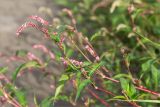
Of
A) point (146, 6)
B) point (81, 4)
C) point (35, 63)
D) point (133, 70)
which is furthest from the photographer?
point (81, 4)

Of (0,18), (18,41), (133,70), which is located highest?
(0,18)

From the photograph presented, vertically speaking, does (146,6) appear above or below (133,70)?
above

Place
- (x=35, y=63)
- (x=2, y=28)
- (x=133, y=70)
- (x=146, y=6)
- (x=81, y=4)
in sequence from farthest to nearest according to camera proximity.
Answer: (x=81, y=4)
(x=2, y=28)
(x=146, y=6)
(x=133, y=70)
(x=35, y=63)

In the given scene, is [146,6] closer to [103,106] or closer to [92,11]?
[92,11]

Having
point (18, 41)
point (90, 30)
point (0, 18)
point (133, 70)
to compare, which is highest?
point (0, 18)

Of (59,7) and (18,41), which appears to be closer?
(18,41)

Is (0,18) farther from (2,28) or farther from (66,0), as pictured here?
(66,0)

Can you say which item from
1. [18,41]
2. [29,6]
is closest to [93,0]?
[29,6]

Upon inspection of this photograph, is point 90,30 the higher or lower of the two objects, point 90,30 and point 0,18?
the lower

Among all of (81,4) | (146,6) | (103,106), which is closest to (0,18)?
(81,4)
